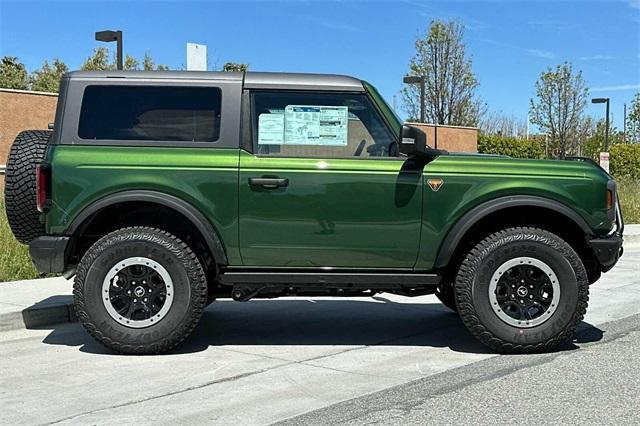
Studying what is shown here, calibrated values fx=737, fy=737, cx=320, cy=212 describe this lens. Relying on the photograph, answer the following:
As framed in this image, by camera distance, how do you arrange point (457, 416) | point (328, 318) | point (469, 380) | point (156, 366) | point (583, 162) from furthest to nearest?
point (328, 318) → point (583, 162) → point (156, 366) → point (469, 380) → point (457, 416)

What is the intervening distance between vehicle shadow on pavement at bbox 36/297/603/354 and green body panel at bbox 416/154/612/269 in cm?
106

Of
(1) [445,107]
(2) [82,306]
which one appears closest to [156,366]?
(2) [82,306]

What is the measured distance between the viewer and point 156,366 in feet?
18.0

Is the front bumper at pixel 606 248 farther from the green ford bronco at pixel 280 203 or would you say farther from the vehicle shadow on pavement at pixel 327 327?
the vehicle shadow on pavement at pixel 327 327

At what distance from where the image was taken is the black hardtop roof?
5.77 meters

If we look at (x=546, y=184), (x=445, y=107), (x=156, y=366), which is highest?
(x=445, y=107)

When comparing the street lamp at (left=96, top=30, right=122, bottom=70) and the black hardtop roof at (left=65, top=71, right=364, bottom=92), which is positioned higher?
the street lamp at (left=96, top=30, right=122, bottom=70)

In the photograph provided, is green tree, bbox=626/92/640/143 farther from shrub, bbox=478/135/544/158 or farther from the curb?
the curb

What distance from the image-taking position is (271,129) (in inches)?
227

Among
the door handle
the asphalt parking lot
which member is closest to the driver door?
the door handle

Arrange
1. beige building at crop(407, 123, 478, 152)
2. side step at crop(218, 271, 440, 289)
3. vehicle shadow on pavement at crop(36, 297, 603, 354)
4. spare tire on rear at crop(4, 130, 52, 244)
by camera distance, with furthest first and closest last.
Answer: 1. beige building at crop(407, 123, 478, 152)
2. vehicle shadow on pavement at crop(36, 297, 603, 354)
3. spare tire on rear at crop(4, 130, 52, 244)
4. side step at crop(218, 271, 440, 289)

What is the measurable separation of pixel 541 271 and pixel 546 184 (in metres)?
0.68

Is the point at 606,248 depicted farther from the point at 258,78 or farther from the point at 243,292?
the point at 258,78

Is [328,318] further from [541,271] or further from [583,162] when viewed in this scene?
[583,162]
